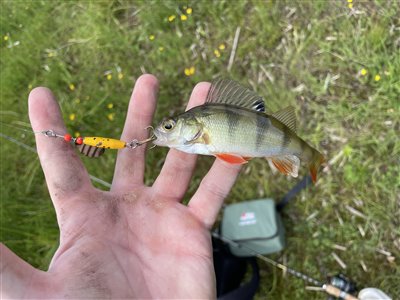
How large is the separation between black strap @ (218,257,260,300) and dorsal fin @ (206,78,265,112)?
6.32 feet

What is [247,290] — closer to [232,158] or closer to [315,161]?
[315,161]

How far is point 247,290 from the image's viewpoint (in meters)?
4.00

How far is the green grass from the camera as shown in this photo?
405cm

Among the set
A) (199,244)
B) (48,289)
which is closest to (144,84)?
(199,244)

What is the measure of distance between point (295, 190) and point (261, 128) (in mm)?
1607

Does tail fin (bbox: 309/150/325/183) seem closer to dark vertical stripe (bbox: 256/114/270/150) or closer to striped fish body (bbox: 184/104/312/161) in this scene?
striped fish body (bbox: 184/104/312/161)

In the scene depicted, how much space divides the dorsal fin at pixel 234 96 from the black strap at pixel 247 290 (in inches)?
75.8

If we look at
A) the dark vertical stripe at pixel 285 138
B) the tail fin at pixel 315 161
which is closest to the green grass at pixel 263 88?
the tail fin at pixel 315 161

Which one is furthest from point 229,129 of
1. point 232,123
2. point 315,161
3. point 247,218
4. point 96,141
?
point 247,218

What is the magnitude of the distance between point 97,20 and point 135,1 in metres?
0.51

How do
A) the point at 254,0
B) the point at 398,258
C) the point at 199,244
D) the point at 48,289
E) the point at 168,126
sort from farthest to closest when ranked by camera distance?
the point at 254,0
the point at 398,258
the point at 199,244
the point at 168,126
the point at 48,289

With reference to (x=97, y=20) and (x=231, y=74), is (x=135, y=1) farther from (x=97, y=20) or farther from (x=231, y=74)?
(x=231, y=74)

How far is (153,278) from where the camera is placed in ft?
9.14

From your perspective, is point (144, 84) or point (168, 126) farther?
point (144, 84)
